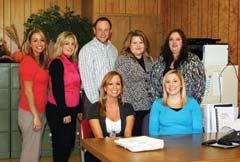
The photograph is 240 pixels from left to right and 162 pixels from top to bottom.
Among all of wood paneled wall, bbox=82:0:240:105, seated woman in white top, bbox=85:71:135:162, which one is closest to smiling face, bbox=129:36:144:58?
seated woman in white top, bbox=85:71:135:162

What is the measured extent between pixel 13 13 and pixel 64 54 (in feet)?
12.5

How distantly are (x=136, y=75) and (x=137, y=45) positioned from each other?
0.28m

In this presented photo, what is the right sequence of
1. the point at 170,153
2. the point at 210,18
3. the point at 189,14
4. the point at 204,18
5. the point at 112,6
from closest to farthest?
the point at 170,153
the point at 210,18
the point at 204,18
the point at 189,14
the point at 112,6

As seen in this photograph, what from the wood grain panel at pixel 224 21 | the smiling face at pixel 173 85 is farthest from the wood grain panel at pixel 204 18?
the smiling face at pixel 173 85

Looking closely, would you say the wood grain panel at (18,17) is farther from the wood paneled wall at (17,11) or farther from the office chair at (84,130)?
the office chair at (84,130)

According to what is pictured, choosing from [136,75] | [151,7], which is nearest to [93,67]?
[136,75]

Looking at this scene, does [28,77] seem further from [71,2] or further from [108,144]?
[71,2]

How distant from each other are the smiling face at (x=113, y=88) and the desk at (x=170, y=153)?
71cm

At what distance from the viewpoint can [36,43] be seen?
13.3 ft

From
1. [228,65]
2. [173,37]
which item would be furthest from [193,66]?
[228,65]

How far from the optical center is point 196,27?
237 inches

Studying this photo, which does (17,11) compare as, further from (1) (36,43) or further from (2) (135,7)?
(1) (36,43)

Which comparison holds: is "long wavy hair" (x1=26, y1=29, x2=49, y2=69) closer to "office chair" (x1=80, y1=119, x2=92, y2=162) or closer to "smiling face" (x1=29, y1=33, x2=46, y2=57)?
"smiling face" (x1=29, y1=33, x2=46, y2=57)

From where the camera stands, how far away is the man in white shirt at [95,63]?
13.7 feet
